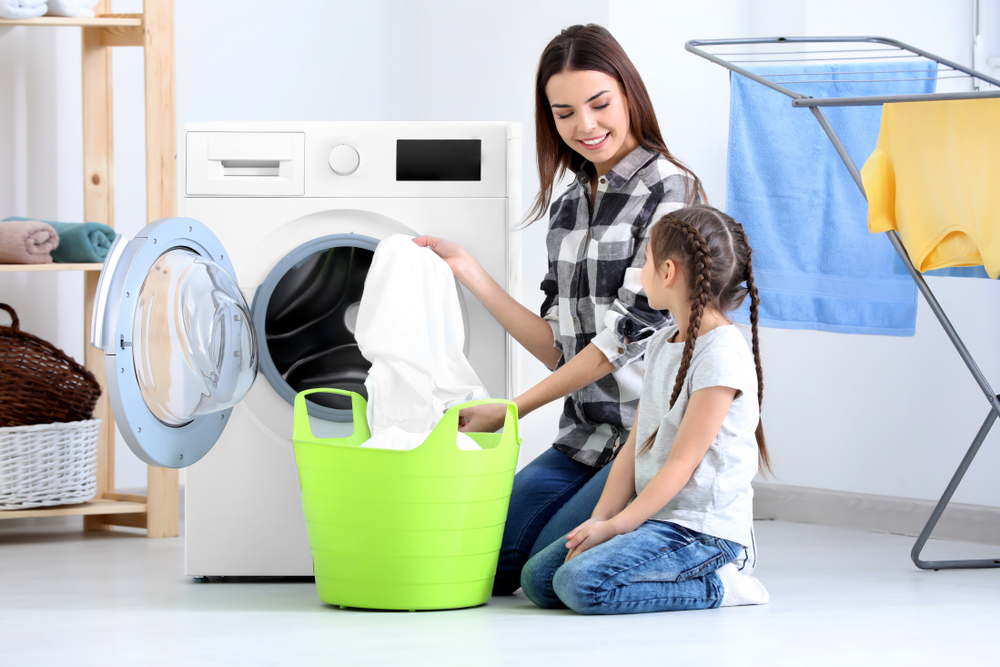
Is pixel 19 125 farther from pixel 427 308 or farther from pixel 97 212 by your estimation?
pixel 427 308

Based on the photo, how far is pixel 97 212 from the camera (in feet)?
8.21

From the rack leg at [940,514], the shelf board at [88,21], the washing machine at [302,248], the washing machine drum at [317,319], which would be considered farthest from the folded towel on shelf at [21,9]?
the rack leg at [940,514]

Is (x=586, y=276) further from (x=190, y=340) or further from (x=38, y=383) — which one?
(x=38, y=383)

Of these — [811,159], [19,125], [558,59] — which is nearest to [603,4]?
[811,159]

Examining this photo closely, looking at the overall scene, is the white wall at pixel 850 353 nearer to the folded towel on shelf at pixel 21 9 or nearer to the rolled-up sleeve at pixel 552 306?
the rolled-up sleeve at pixel 552 306

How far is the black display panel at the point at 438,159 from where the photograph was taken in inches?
71.7

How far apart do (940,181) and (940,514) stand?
0.61m

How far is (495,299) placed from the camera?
1.78 metres

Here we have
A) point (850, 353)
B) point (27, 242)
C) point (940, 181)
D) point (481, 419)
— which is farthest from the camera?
point (850, 353)

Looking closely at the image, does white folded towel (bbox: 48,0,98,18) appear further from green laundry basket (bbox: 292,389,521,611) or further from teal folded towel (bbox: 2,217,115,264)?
green laundry basket (bbox: 292,389,521,611)

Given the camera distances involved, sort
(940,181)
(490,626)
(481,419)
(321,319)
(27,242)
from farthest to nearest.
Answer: (27,242), (321,319), (940,181), (481,419), (490,626)

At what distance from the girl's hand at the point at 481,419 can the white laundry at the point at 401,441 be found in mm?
67

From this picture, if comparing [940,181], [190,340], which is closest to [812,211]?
[940,181]

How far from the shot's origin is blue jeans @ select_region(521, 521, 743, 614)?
1.44 m
